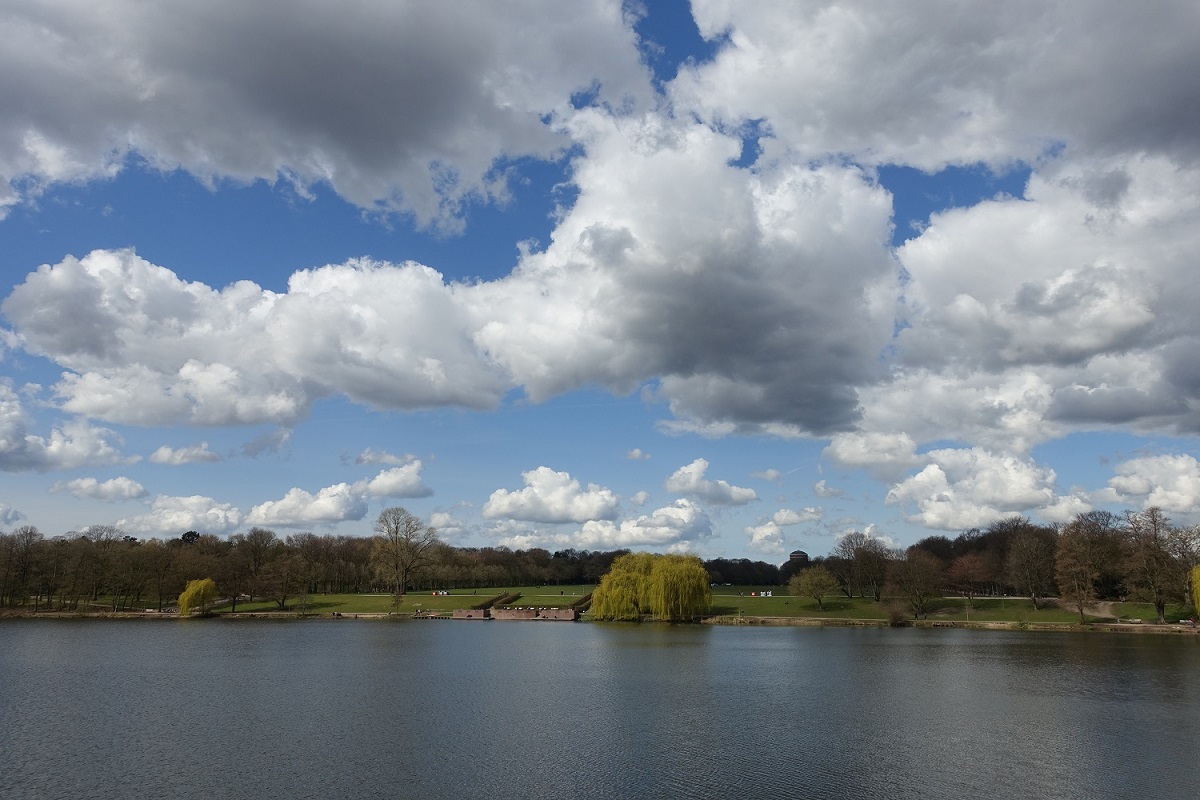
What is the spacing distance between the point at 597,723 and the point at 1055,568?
268 feet

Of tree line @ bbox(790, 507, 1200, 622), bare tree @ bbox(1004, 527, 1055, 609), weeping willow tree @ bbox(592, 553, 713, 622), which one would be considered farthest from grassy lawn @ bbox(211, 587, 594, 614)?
bare tree @ bbox(1004, 527, 1055, 609)

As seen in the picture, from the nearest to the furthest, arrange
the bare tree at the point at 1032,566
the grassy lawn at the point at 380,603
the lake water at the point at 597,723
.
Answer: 1. the lake water at the point at 597,723
2. the bare tree at the point at 1032,566
3. the grassy lawn at the point at 380,603

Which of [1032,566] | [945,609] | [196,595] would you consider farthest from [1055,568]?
[196,595]

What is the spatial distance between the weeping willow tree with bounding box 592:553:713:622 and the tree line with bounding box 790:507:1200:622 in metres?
22.4

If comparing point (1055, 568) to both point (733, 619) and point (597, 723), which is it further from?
point (597, 723)

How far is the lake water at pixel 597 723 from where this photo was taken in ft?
80.5

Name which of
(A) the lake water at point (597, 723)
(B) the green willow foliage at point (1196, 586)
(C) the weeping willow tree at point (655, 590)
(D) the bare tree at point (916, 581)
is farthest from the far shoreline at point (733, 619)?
(A) the lake water at point (597, 723)

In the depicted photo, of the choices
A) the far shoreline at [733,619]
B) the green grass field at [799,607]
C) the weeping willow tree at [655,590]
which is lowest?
the far shoreline at [733,619]

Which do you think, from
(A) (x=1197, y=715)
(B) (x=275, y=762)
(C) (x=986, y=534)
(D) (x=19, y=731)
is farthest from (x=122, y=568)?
(C) (x=986, y=534)

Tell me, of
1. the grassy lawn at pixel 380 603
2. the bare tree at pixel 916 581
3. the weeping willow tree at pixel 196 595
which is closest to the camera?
the bare tree at pixel 916 581

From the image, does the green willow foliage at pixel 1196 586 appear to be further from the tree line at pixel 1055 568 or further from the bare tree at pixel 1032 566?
the bare tree at pixel 1032 566

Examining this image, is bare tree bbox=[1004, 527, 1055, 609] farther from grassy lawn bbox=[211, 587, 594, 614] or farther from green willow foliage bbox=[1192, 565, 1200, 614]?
grassy lawn bbox=[211, 587, 594, 614]

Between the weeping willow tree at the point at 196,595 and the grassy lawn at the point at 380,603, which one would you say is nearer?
the weeping willow tree at the point at 196,595

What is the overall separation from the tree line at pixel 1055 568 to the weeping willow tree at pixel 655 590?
2240 centimetres
